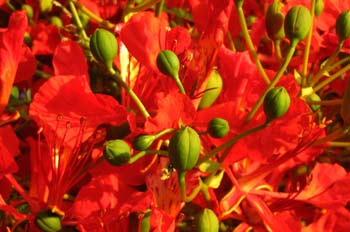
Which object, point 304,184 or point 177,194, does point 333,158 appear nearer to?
point 304,184

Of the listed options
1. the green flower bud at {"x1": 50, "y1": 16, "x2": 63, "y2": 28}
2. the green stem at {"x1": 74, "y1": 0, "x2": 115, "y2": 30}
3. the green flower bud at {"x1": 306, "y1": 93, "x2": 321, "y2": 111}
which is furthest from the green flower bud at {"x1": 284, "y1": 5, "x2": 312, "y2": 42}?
the green flower bud at {"x1": 50, "y1": 16, "x2": 63, "y2": 28}

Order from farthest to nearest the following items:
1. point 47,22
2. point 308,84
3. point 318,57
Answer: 1. point 47,22
2. point 318,57
3. point 308,84

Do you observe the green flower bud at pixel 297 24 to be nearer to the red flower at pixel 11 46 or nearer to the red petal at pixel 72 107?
the red petal at pixel 72 107

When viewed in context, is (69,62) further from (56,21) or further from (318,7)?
(318,7)

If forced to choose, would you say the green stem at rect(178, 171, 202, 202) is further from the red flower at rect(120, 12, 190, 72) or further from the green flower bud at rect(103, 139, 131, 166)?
the red flower at rect(120, 12, 190, 72)

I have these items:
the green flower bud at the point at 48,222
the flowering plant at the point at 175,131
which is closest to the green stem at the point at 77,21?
the flowering plant at the point at 175,131

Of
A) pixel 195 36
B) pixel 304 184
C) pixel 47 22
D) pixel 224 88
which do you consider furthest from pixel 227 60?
pixel 47 22
